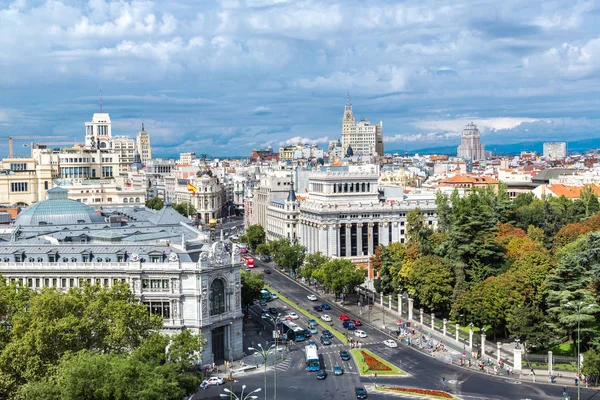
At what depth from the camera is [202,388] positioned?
85.9 m

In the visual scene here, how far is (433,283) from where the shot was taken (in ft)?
369

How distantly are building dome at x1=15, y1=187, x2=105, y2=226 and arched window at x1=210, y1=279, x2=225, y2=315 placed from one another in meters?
36.7

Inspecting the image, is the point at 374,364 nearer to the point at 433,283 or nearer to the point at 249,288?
the point at 433,283

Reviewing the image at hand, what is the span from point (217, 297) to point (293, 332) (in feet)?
53.5

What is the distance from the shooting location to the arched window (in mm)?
95375

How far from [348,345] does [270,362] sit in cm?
1296

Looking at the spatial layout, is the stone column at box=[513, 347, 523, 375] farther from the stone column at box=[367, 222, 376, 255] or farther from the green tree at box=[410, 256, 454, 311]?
the stone column at box=[367, 222, 376, 255]

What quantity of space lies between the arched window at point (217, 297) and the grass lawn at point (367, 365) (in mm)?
17839

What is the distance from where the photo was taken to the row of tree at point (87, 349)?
214 feet

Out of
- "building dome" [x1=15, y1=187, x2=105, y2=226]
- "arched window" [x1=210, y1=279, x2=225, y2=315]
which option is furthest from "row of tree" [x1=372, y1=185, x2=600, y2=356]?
"building dome" [x1=15, y1=187, x2=105, y2=226]

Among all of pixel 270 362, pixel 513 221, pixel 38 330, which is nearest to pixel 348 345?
pixel 270 362

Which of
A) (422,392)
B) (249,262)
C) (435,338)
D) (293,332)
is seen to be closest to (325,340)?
(293,332)

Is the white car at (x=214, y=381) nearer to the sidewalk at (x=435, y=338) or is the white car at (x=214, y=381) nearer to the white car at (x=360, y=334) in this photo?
the white car at (x=360, y=334)

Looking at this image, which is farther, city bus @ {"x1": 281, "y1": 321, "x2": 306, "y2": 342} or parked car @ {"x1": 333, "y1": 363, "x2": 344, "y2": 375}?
city bus @ {"x1": 281, "y1": 321, "x2": 306, "y2": 342}
